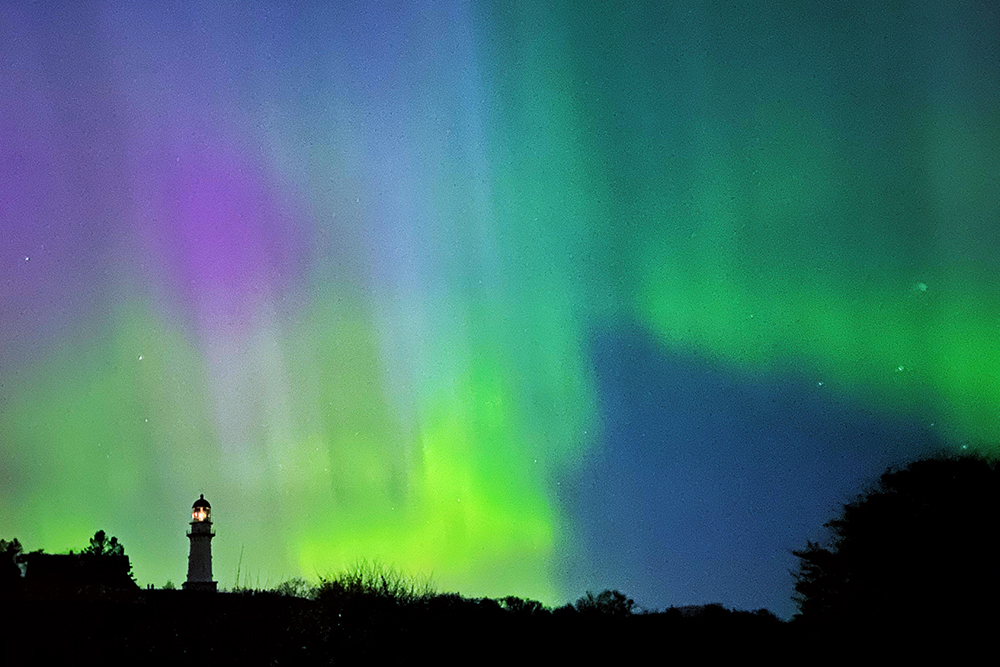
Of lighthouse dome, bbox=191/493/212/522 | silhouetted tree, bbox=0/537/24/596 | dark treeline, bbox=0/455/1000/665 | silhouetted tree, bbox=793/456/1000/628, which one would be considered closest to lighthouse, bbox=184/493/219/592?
lighthouse dome, bbox=191/493/212/522

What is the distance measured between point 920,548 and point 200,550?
1415 inches

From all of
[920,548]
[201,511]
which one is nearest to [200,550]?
[201,511]

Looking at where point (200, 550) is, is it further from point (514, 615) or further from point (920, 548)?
point (920, 548)

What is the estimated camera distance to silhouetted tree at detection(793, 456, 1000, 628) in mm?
20906

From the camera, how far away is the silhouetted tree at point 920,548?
20.9 m

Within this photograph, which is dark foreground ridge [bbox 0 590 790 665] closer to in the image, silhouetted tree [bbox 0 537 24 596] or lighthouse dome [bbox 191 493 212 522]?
silhouetted tree [bbox 0 537 24 596]

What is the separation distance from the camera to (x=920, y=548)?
73.8 feet

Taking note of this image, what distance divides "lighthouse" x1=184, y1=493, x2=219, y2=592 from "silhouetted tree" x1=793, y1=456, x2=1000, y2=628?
3135cm

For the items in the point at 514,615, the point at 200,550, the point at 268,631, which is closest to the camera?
the point at 268,631

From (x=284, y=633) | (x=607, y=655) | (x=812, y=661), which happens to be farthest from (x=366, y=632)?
(x=812, y=661)

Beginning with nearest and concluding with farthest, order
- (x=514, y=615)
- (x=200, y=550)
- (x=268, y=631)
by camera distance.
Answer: (x=268, y=631) → (x=514, y=615) → (x=200, y=550)

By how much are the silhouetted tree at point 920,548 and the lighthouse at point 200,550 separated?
3135 centimetres

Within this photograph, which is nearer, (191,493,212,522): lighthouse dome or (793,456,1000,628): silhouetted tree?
(793,456,1000,628): silhouetted tree

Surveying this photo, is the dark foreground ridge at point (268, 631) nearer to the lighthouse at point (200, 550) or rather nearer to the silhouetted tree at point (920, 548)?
the silhouetted tree at point (920, 548)
